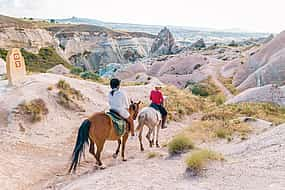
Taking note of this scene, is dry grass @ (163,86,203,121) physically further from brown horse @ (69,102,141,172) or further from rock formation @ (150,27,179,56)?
rock formation @ (150,27,179,56)

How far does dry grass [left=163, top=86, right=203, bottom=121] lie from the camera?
21.9 m

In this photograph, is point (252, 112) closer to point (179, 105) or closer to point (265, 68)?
point (179, 105)

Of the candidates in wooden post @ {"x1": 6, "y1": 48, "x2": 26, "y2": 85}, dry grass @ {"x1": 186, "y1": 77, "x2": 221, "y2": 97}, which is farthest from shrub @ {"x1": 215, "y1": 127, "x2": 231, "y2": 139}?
dry grass @ {"x1": 186, "y1": 77, "x2": 221, "y2": 97}

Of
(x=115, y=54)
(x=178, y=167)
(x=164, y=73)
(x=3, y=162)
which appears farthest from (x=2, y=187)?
(x=115, y=54)

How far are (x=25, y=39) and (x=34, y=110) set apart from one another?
61.1 m

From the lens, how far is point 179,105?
23.5 m

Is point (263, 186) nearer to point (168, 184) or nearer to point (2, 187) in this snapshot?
point (168, 184)

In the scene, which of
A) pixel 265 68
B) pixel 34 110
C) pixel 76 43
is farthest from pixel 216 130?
pixel 76 43

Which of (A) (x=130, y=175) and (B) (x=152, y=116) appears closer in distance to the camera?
(A) (x=130, y=175)

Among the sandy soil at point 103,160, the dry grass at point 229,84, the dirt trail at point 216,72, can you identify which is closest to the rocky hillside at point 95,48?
the dirt trail at point 216,72

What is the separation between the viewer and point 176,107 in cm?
2302

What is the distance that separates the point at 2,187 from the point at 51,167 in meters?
2.14

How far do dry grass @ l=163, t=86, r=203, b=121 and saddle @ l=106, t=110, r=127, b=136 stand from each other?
9239 millimetres

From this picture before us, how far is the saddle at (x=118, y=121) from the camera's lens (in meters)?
11.6
